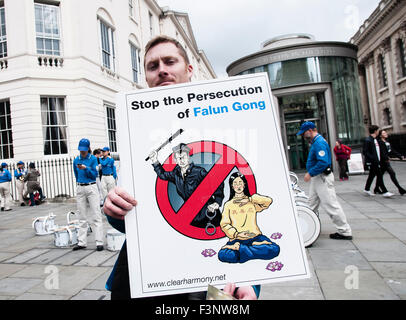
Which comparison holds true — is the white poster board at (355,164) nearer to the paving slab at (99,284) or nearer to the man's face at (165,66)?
the paving slab at (99,284)

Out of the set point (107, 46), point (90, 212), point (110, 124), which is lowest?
point (90, 212)

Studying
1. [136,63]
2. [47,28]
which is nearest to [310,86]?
[136,63]

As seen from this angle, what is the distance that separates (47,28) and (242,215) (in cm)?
1529

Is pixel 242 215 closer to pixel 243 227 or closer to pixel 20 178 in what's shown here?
pixel 243 227

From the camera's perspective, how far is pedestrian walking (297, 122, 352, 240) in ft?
14.8

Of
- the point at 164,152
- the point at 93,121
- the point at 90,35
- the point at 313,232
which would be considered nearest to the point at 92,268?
the point at 313,232

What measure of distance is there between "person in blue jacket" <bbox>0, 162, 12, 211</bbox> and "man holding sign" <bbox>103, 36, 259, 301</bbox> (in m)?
11.6

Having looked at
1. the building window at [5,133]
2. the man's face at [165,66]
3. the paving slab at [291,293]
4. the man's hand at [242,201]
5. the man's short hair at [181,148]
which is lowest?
the paving slab at [291,293]

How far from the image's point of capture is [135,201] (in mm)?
1064

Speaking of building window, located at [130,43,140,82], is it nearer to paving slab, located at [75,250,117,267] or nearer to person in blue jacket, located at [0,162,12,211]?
person in blue jacket, located at [0,162,12,211]

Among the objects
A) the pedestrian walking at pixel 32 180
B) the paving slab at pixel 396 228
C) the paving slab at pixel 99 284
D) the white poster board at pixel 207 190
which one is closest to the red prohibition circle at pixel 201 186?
the white poster board at pixel 207 190

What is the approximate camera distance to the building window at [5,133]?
41.8 ft

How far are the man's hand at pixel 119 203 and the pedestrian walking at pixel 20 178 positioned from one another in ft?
41.3
